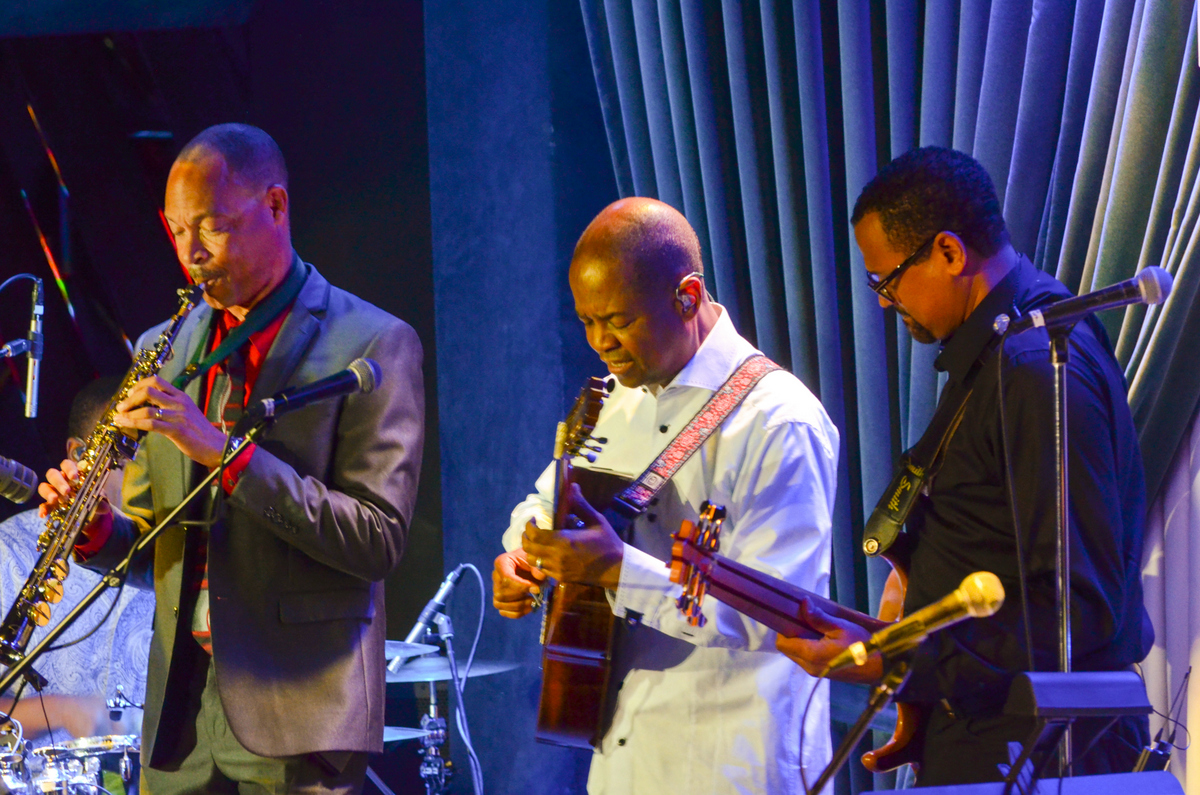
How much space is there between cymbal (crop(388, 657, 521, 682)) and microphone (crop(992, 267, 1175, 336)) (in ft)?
8.24

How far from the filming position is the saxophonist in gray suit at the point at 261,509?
83.8 inches

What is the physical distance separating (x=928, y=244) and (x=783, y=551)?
0.60 metres

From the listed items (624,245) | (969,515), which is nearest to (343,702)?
(624,245)

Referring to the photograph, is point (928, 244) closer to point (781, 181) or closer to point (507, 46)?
point (781, 181)

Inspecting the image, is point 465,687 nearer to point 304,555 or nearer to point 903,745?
point 304,555

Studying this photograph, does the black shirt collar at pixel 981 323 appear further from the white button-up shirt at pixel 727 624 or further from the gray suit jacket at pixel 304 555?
the gray suit jacket at pixel 304 555

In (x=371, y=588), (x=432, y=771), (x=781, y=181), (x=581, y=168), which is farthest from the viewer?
(x=581, y=168)

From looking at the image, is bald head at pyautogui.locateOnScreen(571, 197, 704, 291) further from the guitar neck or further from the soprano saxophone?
the soprano saxophone

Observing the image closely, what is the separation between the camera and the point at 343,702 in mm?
2172

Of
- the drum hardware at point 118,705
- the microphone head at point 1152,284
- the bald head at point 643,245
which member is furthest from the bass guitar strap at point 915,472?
the drum hardware at point 118,705

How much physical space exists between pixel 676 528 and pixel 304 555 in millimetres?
750

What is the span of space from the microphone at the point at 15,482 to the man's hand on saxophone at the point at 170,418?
45cm

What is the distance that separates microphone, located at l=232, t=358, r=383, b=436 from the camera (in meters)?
1.89

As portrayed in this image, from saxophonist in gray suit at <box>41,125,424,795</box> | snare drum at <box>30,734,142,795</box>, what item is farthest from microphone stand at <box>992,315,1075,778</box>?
snare drum at <box>30,734,142,795</box>
